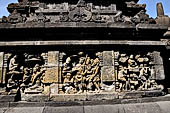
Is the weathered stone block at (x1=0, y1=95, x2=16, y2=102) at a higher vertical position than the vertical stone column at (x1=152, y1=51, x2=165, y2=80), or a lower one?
lower

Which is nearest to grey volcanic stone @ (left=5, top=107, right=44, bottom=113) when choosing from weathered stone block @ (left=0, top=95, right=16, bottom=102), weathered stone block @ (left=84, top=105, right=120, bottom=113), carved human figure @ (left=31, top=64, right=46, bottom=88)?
weathered stone block @ (left=0, top=95, right=16, bottom=102)

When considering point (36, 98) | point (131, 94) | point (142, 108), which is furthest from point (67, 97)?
point (142, 108)

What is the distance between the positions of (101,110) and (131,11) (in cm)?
528

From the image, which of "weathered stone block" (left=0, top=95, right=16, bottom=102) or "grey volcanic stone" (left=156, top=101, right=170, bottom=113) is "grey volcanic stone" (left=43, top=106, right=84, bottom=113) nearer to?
"weathered stone block" (left=0, top=95, right=16, bottom=102)

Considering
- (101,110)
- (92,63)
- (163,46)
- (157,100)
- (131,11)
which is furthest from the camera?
(131,11)

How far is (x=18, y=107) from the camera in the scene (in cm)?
414

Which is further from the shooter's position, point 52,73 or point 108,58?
point 108,58

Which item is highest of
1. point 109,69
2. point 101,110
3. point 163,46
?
point 163,46

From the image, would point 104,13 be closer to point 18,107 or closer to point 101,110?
point 101,110

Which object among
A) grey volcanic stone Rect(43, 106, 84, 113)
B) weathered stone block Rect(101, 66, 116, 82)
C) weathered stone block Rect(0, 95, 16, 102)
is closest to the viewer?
grey volcanic stone Rect(43, 106, 84, 113)

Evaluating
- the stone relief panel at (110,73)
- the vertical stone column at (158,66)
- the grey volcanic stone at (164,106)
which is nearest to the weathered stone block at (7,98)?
the stone relief panel at (110,73)

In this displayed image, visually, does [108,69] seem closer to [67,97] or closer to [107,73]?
[107,73]


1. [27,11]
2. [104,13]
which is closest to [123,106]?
[104,13]

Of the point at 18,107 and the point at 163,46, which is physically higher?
the point at 163,46
